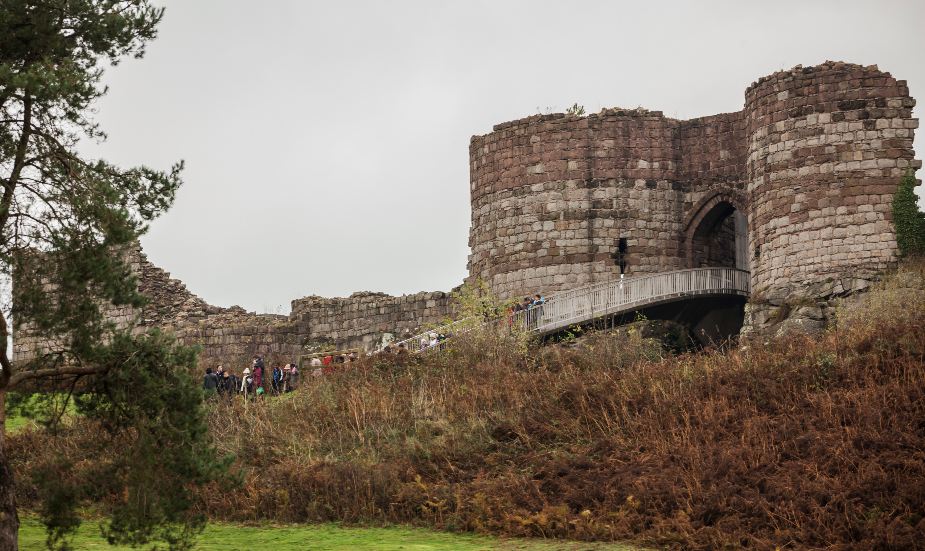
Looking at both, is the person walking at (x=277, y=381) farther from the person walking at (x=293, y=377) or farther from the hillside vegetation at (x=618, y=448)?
the hillside vegetation at (x=618, y=448)

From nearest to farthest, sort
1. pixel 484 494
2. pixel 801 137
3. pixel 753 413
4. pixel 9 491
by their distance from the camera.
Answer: pixel 9 491 → pixel 484 494 → pixel 753 413 → pixel 801 137

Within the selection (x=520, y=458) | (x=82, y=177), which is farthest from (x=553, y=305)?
(x=82, y=177)

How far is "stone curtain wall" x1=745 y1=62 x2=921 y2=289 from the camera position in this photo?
802 inches

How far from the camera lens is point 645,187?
24156 mm

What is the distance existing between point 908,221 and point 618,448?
32.6ft

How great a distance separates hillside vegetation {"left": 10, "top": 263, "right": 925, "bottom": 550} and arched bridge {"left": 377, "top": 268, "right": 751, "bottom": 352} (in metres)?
4.39

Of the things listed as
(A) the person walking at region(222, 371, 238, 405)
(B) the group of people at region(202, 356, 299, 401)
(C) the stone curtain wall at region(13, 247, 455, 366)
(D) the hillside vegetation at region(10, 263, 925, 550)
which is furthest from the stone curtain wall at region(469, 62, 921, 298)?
(A) the person walking at region(222, 371, 238, 405)

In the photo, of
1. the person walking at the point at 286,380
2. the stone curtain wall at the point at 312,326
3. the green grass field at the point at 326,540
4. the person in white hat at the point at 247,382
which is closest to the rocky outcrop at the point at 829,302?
the stone curtain wall at the point at 312,326

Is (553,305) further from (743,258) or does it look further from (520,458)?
(520,458)

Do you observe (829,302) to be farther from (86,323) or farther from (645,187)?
(86,323)

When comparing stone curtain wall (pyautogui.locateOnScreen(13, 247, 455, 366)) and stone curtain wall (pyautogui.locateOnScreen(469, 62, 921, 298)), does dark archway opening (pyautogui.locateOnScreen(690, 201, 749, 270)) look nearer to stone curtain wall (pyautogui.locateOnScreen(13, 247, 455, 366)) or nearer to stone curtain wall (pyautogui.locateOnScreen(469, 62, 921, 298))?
stone curtain wall (pyautogui.locateOnScreen(469, 62, 921, 298))

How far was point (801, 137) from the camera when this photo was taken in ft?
69.4

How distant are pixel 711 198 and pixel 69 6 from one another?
55.2 ft

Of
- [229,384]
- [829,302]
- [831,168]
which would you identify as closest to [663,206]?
[831,168]
